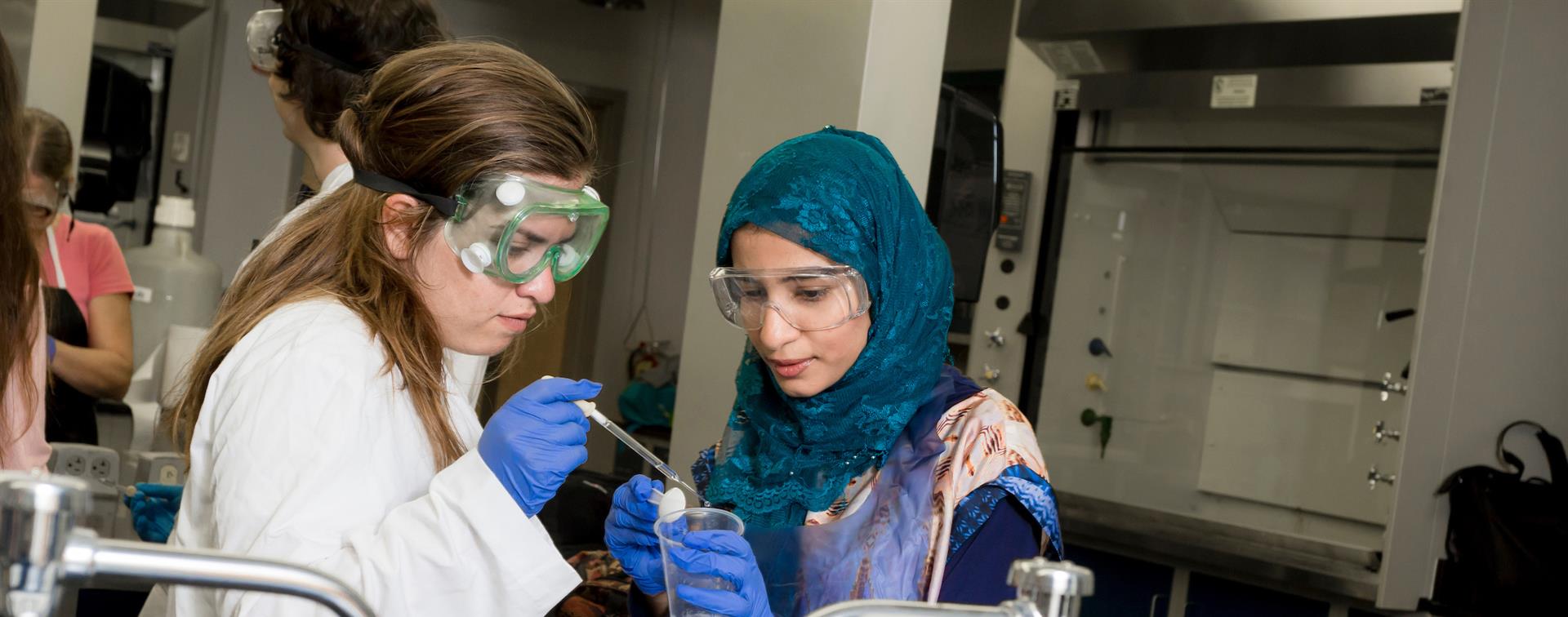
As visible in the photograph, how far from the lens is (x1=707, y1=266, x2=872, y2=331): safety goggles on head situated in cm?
153

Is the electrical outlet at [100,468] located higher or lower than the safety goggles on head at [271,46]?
lower

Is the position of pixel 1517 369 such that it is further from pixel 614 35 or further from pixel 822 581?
pixel 614 35

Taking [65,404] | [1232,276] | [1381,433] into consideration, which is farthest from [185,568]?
[1232,276]

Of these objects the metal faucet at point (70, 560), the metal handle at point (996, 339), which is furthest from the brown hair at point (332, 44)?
the metal handle at point (996, 339)

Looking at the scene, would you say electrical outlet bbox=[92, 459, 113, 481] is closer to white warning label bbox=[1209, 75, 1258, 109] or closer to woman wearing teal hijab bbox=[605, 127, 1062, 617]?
woman wearing teal hijab bbox=[605, 127, 1062, 617]

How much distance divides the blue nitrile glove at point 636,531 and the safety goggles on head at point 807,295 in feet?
0.85

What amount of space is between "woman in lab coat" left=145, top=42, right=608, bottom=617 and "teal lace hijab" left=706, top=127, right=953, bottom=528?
0.27 meters

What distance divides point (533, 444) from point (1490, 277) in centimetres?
278

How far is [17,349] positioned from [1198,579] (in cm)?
327

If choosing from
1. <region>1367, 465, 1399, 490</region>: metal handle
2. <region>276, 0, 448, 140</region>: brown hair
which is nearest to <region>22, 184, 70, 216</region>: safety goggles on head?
<region>276, 0, 448, 140</region>: brown hair

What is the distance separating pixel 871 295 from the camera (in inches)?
62.4

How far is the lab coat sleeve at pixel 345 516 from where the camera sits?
1.14 meters

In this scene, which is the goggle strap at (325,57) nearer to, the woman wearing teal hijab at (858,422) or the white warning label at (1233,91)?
the woman wearing teal hijab at (858,422)

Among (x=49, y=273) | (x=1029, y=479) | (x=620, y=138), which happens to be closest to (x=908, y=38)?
(x=1029, y=479)
